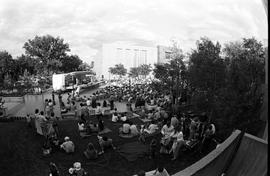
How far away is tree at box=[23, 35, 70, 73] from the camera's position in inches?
468

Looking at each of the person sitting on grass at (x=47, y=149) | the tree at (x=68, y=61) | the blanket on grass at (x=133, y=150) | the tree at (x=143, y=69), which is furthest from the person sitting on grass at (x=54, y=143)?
the tree at (x=143, y=69)

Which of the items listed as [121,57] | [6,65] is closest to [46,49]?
[6,65]

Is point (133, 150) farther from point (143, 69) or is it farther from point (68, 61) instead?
point (143, 69)

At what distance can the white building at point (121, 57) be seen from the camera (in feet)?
129

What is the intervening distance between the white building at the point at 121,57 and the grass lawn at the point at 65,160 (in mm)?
30144

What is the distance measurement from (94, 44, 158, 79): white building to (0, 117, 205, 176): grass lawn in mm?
30144

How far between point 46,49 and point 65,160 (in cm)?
837

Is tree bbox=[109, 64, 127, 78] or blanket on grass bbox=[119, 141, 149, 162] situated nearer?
blanket on grass bbox=[119, 141, 149, 162]

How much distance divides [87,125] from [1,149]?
9.20 feet

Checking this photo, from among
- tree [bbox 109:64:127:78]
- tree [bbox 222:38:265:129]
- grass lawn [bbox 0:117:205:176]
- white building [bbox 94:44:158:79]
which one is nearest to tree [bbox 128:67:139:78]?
white building [bbox 94:44:158:79]

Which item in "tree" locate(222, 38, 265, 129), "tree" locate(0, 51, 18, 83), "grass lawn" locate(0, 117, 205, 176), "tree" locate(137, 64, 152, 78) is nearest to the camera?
"tree" locate(222, 38, 265, 129)

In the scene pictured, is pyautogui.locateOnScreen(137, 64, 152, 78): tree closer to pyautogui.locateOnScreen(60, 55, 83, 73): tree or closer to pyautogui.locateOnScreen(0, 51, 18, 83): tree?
pyautogui.locateOnScreen(60, 55, 83, 73): tree

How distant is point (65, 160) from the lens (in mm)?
6410

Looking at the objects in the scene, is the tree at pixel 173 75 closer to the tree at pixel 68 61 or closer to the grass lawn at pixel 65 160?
the grass lawn at pixel 65 160
